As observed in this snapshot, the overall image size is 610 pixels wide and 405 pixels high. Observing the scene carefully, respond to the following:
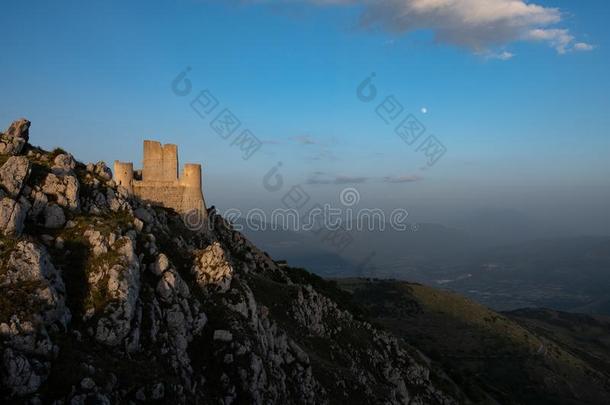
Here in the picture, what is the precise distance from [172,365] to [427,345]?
93.7 metres

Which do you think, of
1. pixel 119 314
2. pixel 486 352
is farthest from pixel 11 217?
pixel 486 352

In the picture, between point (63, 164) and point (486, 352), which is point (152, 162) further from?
point (486, 352)

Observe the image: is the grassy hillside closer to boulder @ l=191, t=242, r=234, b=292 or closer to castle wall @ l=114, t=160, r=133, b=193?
boulder @ l=191, t=242, r=234, b=292

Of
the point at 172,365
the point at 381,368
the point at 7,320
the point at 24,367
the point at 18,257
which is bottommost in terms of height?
the point at 381,368

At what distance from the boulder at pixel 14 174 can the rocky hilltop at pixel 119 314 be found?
6 centimetres

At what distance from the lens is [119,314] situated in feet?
73.7

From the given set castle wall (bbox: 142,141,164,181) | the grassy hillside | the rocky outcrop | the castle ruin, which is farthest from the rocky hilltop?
the grassy hillside

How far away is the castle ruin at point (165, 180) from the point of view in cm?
4484

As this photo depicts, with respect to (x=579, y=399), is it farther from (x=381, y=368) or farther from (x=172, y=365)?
(x=172, y=365)

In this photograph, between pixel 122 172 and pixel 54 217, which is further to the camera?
pixel 122 172

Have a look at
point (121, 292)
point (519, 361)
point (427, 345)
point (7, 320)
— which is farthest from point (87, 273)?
point (519, 361)

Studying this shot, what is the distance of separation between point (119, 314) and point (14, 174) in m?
10.6

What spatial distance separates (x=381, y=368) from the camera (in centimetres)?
4847

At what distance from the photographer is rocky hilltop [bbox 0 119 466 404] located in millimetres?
19031
